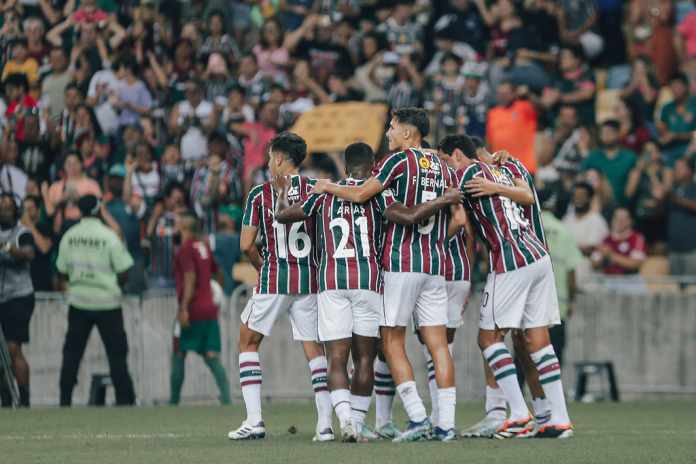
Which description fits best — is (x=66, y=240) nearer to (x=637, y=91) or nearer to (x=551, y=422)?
(x=551, y=422)

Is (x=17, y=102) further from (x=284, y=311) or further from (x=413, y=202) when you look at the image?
(x=413, y=202)

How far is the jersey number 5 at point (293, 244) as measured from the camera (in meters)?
11.4

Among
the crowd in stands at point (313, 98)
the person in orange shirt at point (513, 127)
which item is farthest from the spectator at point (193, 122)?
the person in orange shirt at point (513, 127)

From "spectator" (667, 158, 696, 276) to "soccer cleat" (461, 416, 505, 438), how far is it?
740cm

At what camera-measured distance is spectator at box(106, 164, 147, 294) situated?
61.7ft

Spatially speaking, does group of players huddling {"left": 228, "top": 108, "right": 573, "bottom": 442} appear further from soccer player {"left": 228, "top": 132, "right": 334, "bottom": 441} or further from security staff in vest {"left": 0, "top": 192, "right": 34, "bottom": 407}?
security staff in vest {"left": 0, "top": 192, "right": 34, "bottom": 407}

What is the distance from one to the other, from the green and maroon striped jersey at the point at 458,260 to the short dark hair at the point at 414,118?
3.43 ft

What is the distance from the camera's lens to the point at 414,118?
1105 centimetres

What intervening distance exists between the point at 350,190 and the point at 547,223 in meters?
6.12

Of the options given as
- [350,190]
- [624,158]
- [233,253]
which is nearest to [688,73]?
[624,158]

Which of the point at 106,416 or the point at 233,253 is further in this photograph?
the point at 233,253

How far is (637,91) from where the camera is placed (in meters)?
21.8

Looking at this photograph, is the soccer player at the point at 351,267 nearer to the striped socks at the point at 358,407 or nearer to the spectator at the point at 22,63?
the striped socks at the point at 358,407

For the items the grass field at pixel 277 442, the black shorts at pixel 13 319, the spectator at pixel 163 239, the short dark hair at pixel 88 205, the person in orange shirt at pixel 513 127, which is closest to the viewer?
the grass field at pixel 277 442
